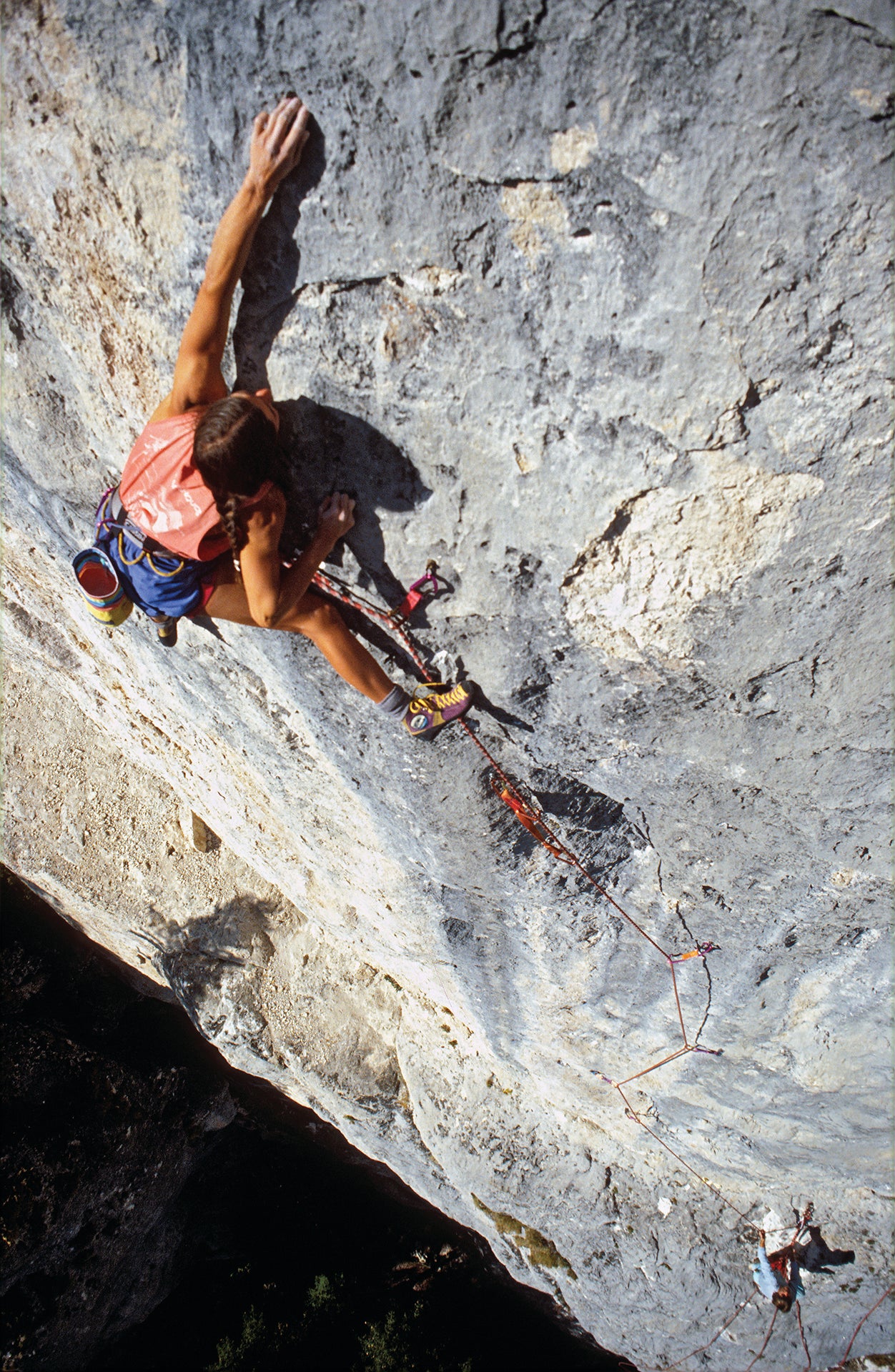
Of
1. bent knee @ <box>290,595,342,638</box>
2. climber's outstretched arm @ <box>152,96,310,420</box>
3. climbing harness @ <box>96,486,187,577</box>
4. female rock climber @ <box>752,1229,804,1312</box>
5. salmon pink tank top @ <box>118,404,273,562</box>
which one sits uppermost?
climber's outstretched arm @ <box>152,96,310,420</box>

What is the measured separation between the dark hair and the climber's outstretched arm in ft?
0.27

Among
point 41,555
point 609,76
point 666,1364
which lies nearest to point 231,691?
point 41,555

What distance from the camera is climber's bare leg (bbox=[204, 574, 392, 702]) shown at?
2.19 metres

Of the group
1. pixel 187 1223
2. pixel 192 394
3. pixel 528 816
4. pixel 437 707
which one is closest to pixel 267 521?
pixel 192 394

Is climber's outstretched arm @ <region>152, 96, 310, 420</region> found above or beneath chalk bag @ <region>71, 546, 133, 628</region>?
above

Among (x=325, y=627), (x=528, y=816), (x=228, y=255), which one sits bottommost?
(x=528, y=816)

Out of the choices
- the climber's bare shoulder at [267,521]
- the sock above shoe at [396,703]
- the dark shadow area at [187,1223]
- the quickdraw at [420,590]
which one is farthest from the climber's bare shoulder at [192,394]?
the dark shadow area at [187,1223]

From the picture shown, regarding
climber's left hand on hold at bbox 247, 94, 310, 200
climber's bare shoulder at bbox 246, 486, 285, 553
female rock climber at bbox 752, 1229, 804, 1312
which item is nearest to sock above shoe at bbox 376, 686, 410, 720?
climber's bare shoulder at bbox 246, 486, 285, 553

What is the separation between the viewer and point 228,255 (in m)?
1.64

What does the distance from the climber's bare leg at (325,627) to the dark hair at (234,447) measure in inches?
18.1

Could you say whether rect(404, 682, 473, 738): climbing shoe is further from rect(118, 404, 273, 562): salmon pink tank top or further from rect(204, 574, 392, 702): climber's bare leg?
rect(118, 404, 273, 562): salmon pink tank top

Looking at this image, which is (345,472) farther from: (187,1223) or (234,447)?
(187,1223)

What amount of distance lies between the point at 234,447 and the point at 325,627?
0.66m

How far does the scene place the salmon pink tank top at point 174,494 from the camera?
1.83 m
